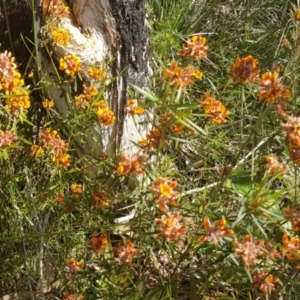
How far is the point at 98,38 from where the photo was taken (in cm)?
170

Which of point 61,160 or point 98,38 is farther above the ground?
point 98,38

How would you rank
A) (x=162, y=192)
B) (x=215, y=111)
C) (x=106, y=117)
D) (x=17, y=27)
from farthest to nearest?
(x=17, y=27)
(x=106, y=117)
(x=215, y=111)
(x=162, y=192)

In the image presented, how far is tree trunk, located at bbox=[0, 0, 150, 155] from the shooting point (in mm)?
1663

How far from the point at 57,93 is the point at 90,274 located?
1.88 ft

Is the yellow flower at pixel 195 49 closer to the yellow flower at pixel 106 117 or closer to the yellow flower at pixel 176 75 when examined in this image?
the yellow flower at pixel 176 75

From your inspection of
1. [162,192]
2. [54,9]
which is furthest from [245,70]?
[54,9]

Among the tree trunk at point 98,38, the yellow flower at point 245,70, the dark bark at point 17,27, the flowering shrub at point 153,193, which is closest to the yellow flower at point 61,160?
the flowering shrub at point 153,193

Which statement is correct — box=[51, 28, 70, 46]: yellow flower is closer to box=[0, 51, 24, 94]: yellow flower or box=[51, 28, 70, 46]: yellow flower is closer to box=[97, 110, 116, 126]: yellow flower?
box=[97, 110, 116, 126]: yellow flower

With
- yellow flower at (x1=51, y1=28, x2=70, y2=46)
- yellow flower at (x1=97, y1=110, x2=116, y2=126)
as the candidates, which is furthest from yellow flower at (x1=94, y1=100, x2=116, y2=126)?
yellow flower at (x1=51, y1=28, x2=70, y2=46)

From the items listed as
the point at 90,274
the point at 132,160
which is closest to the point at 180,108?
the point at 132,160

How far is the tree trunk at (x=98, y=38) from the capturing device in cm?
166

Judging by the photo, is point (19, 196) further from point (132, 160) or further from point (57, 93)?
point (132, 160)

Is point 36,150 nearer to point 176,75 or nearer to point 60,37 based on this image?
point 60,37

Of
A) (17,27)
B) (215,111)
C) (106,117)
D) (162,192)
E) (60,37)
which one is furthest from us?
(17,27)
